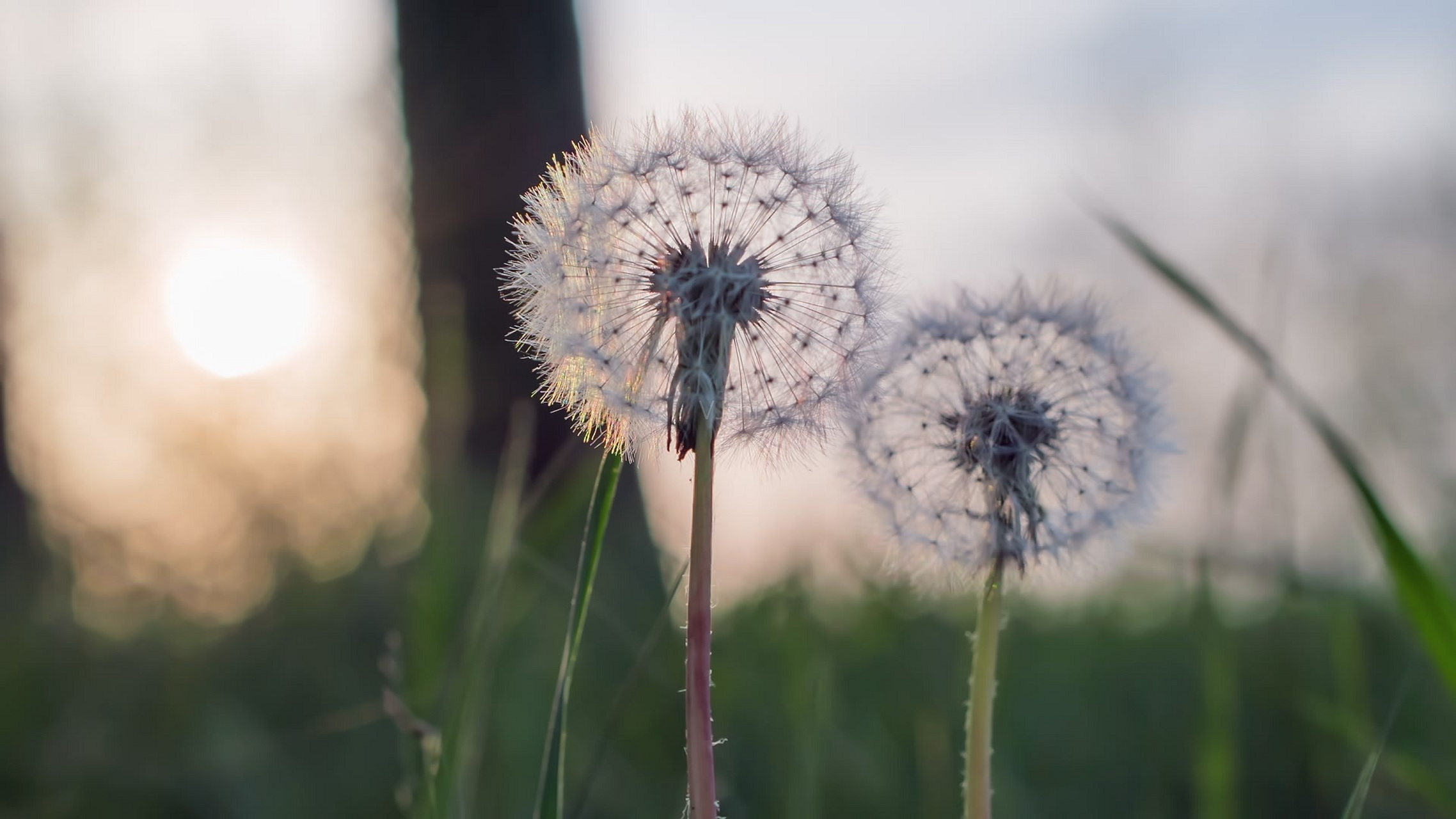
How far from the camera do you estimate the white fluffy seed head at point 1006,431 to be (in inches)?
66.6

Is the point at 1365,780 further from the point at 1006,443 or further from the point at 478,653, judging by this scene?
the point at 478,653

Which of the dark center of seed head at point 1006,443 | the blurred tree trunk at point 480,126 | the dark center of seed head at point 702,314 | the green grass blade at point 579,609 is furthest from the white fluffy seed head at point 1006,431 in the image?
the blurred tree trunk at point 480,126

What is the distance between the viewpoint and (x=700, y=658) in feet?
3.68

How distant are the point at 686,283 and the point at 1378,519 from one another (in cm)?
93

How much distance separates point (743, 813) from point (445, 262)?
3.48 metres

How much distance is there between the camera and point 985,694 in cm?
129

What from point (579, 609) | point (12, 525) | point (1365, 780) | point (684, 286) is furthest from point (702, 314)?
point (12, 525)

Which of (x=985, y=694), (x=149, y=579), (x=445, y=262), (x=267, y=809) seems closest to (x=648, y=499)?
(x=445, y=262)

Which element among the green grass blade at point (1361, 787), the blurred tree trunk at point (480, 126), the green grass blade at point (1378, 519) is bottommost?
the green grass blade at point (1361, 787)

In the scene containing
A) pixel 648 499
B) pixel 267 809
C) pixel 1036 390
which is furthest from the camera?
pixel 648 499

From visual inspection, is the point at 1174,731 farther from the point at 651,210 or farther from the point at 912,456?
the point at 651,210

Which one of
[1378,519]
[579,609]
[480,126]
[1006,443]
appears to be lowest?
[579,609]

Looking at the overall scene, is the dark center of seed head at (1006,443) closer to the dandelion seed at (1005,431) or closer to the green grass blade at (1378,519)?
the dandelion seed at (1005,431)

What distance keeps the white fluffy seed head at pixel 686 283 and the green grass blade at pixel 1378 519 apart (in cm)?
44
